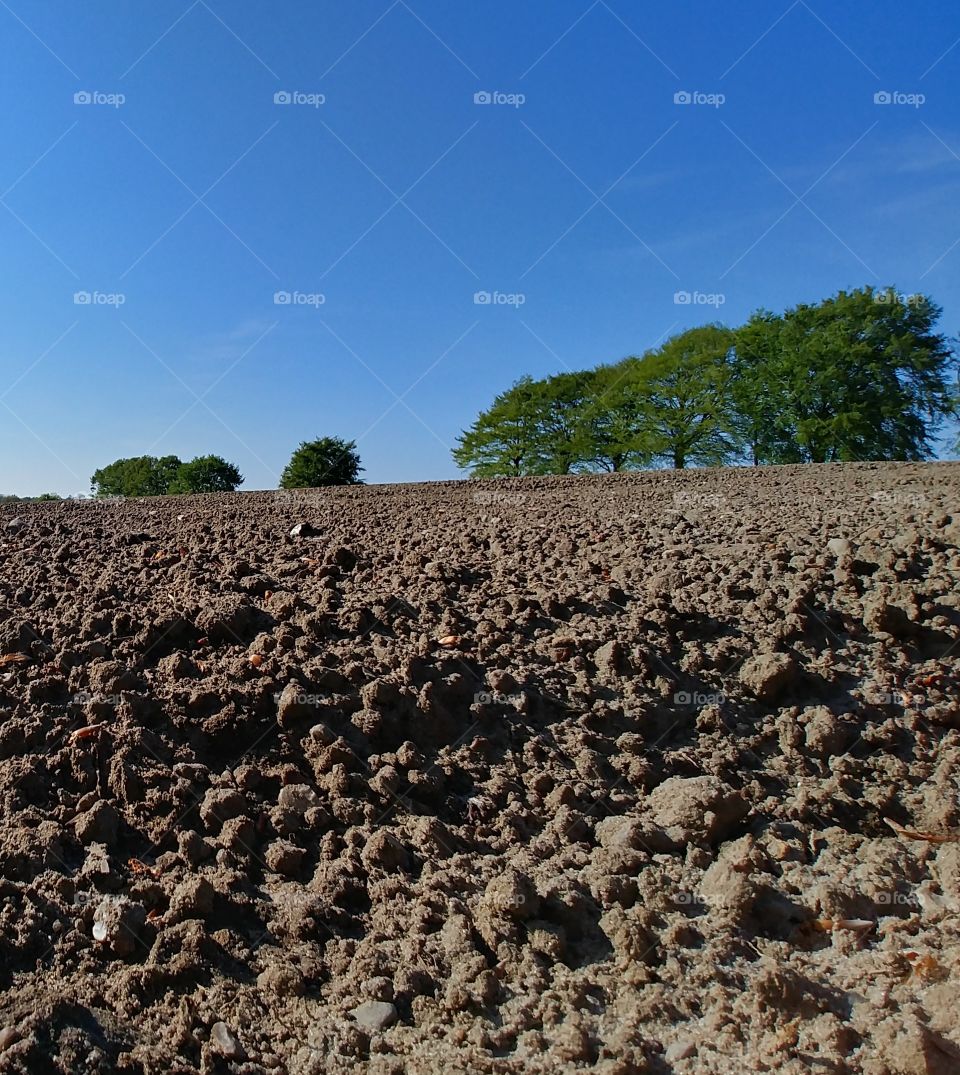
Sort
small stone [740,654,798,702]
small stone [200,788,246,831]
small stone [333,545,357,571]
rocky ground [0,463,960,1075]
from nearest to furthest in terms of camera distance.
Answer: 1. rocky ground [0,463,960,1075]
2. small stone [200,788,246,831]
3. small stone [740,654,798,702]
4. small stone [333,545,357,571]

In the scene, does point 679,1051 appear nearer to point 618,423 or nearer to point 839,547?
point 839,547

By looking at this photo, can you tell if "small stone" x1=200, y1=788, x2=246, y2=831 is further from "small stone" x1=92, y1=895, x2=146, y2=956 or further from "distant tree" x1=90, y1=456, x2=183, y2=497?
"distant tree" x1=90, y1=456, x2=183, y2=497

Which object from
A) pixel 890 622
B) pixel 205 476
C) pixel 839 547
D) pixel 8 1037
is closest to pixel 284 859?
pixel 8 1037

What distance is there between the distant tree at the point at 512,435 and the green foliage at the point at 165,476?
373 inches

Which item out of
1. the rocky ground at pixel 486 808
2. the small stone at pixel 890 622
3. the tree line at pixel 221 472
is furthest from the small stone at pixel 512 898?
the tree line at pixel 221 472

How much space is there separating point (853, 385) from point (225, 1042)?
86.2 ft

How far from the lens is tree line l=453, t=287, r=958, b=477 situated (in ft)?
80.9

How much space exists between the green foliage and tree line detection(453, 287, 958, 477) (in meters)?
11.0

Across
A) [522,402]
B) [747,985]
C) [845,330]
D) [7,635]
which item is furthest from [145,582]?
[522,402]

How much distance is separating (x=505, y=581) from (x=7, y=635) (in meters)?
2.47

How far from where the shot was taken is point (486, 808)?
3006 millimetres

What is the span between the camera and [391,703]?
3408mm

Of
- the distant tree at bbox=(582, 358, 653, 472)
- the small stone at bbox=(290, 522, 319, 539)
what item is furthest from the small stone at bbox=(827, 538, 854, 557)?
the distant tree at bbox=(582, 358, 653, 472)

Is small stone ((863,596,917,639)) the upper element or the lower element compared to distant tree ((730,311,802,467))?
lower
